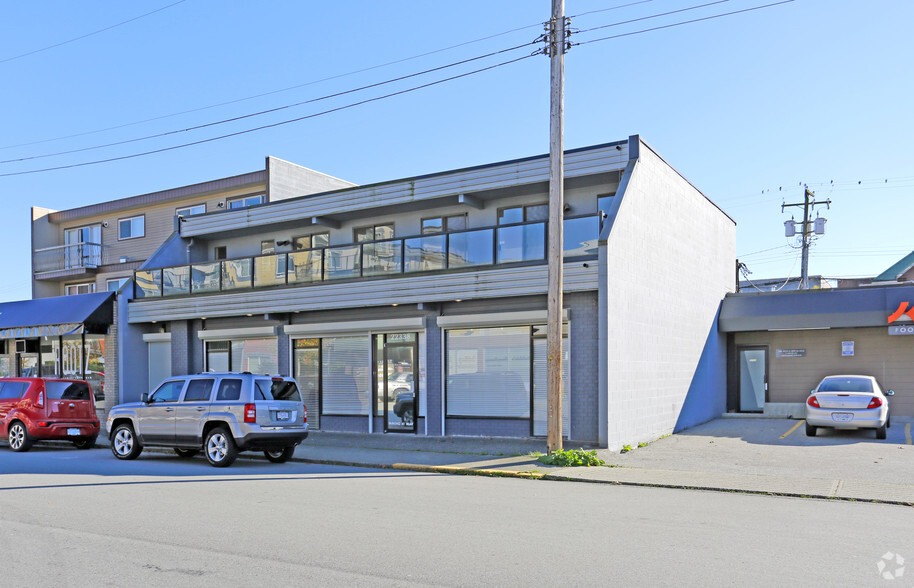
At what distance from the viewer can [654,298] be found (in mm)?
18078

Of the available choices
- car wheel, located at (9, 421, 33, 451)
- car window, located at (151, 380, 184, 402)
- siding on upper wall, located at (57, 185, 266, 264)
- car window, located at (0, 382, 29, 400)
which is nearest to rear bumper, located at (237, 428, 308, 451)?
car window, located at (151, 380, 184, 402)

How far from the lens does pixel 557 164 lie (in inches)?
559

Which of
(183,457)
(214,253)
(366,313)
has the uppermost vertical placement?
(214,253)

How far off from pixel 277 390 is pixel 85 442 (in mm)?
6893

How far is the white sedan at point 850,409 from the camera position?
16.8 metres

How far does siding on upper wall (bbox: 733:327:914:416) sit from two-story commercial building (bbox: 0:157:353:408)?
55.8 ft

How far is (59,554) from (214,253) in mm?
18908

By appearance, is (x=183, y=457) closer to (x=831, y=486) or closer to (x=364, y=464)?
(x=364, y=464)

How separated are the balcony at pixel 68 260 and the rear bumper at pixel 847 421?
27.7 metres

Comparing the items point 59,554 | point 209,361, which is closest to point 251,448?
point 59,554

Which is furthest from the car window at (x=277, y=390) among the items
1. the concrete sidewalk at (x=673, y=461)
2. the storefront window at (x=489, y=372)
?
the storefront window at (x=489, y=372)

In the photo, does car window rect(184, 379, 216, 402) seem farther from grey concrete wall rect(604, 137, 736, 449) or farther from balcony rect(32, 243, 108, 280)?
balcony rect(32, 243, 108, 280)

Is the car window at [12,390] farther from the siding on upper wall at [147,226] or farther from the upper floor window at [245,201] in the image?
the siding on upper wall at [147,226]

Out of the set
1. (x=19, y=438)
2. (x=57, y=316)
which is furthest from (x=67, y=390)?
(x=57, y=316)
